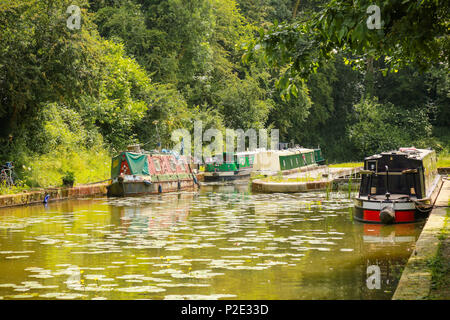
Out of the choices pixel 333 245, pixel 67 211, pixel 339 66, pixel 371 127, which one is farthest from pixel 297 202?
pixel 339 66

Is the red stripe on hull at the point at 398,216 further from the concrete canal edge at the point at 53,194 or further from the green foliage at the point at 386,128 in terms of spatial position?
the green foliage at the point at 386,128

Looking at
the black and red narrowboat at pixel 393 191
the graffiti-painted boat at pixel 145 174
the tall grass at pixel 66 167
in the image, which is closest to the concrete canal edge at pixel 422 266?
the black and red narrowboat at pixel 393 191

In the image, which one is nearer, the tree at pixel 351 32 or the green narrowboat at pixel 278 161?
the tree at pixel 351 32

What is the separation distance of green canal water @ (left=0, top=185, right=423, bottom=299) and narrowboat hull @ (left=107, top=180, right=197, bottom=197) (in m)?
4.64

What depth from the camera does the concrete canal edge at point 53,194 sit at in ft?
66.4

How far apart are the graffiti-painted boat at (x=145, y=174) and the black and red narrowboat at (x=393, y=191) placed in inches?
442

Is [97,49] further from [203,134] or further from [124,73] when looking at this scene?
[203,134]

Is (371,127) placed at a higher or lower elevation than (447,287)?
higher

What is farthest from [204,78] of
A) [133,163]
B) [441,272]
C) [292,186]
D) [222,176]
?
[441,272]

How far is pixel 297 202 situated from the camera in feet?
71.5
